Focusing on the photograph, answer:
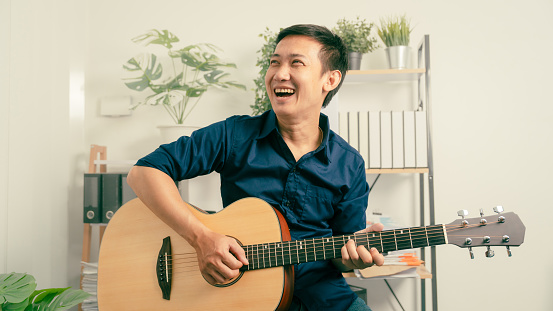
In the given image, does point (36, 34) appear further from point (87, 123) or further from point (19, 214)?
point (19, 214)

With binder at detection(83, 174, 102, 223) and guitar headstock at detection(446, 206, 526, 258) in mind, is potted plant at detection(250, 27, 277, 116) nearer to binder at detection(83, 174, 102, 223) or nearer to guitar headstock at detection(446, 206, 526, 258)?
binder at detection(83, 174, 102, 223)

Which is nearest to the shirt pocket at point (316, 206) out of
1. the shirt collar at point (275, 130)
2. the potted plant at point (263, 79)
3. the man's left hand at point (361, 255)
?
the shirt collar at point (275, 130)

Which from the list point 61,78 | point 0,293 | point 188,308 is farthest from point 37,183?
point 188,308

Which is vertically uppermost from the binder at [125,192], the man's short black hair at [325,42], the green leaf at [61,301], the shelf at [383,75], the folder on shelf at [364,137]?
the shelf at [383,75]

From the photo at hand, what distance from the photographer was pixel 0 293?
4.31ft

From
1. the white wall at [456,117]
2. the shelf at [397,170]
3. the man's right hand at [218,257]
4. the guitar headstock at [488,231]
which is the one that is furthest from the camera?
the white wall at [456,117]

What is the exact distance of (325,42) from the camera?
147cm

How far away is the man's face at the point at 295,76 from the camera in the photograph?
4.59 feet

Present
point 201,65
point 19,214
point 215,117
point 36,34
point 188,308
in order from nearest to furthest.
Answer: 1. point 188,308
2. point 19,214
3. point 36,34
4. point 201,65
5. point 215,117

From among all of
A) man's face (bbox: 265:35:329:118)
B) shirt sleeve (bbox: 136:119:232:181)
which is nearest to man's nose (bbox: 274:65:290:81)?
man's face (bbox: 265:35:329:118)

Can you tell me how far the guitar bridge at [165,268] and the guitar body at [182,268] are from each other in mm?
12

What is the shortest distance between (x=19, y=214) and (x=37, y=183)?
196 mm

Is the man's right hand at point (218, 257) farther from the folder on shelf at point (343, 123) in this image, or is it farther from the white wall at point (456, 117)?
the white wall at point (456, 117)

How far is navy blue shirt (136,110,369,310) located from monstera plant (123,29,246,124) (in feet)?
3.19
